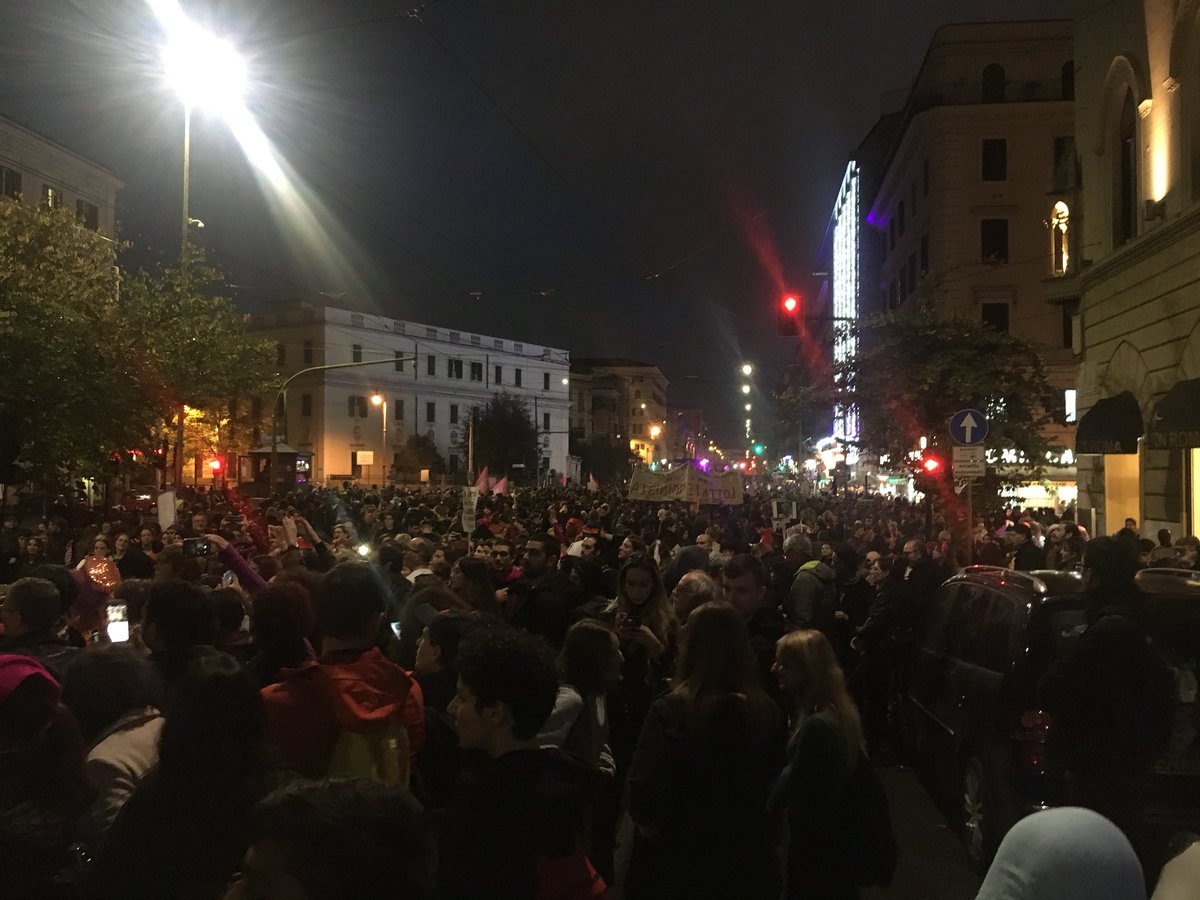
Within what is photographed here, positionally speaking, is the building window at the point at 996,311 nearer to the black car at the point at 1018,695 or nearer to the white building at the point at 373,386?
the white building at the point at 373,386

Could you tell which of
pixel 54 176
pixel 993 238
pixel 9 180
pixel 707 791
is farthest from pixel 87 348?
pixel 993 238

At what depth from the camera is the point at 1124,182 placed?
2022cm

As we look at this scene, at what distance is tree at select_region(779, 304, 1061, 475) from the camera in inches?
817

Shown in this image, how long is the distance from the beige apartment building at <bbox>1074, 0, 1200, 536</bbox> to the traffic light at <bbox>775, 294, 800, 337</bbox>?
5602 mm

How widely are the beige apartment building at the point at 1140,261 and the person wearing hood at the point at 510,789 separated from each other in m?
14.7

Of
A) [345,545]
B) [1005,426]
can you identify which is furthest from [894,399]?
[345,545]

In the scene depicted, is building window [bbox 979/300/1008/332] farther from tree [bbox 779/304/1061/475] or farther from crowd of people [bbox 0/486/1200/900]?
crowd of people [bbox 0/486/1200/900]

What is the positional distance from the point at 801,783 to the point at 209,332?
25.9m

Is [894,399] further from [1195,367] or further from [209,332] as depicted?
[209,332]

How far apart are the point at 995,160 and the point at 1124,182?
892 inches

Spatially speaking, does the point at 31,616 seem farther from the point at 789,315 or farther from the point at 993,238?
the point at 993,238

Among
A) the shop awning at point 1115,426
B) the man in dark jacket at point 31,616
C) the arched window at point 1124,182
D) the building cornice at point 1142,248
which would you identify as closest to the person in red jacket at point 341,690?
the man in dark jacket at point 31,616

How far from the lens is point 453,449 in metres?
83.3

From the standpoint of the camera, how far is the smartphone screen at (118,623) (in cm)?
667
